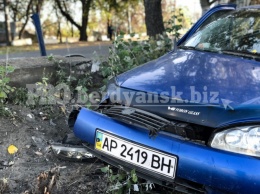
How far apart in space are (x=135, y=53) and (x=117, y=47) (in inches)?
10.3

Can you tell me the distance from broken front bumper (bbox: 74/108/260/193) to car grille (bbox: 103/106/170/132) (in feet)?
0.13

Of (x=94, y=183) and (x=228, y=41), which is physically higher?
(x=228, y=41)

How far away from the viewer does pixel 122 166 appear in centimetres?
225

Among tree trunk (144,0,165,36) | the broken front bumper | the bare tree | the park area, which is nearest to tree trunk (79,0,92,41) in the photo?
the bare tree

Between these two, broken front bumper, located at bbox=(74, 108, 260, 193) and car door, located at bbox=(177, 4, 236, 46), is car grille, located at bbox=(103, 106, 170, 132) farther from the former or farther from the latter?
car door, located at bbox=(177, 4, 236, 46)

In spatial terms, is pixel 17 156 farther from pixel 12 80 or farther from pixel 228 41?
pixel 228 41

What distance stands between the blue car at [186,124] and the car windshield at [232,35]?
20cm

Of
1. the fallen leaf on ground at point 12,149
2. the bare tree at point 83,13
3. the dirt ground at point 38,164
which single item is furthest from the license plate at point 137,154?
the bare tree at point 83,13

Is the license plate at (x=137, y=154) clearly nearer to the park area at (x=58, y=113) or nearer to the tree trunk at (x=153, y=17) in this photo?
the park area at (x=58, y=113)

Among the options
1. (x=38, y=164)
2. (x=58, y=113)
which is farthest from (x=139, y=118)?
(x=58, y=113)

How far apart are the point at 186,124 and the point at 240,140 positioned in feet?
1.12

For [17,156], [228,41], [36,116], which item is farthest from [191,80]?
[36,116]

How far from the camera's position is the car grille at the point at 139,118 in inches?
84.3

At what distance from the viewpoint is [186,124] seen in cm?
213
